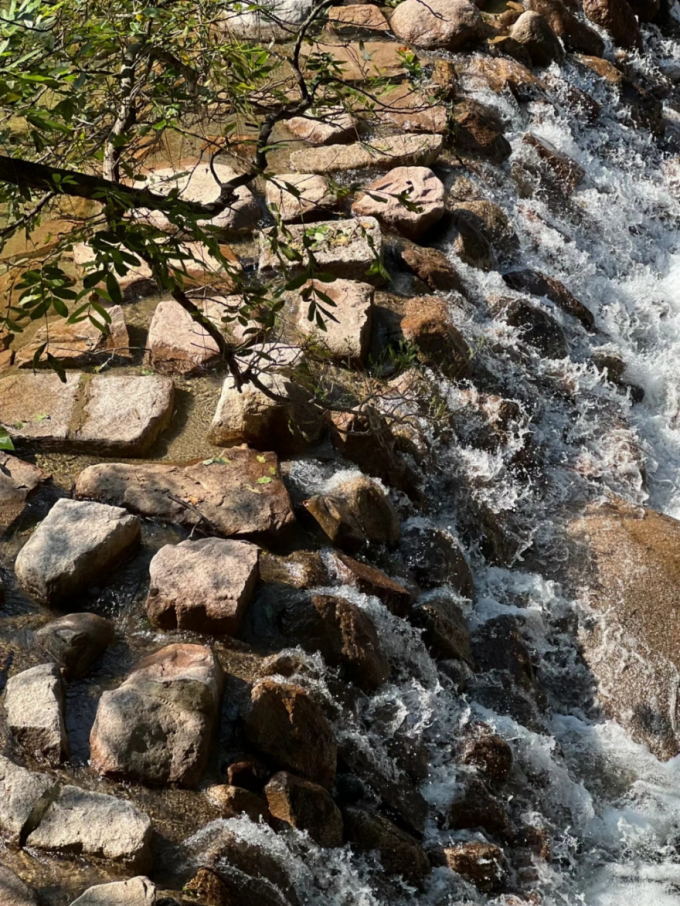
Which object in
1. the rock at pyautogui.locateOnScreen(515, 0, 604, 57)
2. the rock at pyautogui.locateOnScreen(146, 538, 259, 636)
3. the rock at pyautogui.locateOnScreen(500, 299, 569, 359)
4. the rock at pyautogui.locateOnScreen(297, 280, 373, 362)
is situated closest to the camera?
the rock at pyautogui.locateOnScreen(146, 538, 259, 636)

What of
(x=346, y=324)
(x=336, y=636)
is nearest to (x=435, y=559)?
(x=336, y=636)

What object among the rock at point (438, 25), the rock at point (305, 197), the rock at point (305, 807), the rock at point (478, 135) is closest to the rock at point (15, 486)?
the rock at point (305, 807)

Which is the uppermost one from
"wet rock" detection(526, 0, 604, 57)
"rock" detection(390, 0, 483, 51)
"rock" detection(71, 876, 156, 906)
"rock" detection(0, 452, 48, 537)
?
"wet rock" detection(526, 0, 604, 57)

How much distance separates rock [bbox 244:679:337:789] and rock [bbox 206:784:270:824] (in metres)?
0.16

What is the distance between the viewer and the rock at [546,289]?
5.84 meters

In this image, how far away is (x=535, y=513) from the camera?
4.67 meters

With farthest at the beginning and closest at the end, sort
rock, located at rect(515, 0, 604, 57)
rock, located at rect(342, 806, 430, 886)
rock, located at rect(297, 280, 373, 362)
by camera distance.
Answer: rock, located at rect(515, 0, 604, 57)
rock, located at rect(297, 280, 373, 362)
rock, located at rect(342, 806, 430, 886)

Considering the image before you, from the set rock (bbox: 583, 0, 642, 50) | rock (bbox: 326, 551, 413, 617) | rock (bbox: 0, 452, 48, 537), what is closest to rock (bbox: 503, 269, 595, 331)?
rock (bbox: 326, 551, 413, 617)

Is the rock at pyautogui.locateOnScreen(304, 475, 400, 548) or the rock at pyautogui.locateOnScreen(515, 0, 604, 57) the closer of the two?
the rock at pyautogui.locateOnScreen(304, 475, 400, 548)

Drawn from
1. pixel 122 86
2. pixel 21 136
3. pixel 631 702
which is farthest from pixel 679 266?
pixel 122 86

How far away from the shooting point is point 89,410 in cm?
414

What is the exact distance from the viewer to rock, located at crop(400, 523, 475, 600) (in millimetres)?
4020

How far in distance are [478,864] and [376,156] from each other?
4.08 m

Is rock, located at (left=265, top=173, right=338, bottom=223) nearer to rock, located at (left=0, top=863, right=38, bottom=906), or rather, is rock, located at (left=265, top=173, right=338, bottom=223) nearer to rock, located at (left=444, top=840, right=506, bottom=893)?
rock, located at (left=444, top=840, right=506, bottom=893)
